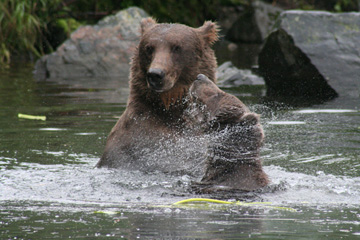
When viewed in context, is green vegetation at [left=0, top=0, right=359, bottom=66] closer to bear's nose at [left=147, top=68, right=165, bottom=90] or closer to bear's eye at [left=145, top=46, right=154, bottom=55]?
bear's eye at [left=145, top=46, right=154, bottom=55]

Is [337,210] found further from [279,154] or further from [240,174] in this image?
[279,154]

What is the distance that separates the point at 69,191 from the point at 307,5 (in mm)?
21355

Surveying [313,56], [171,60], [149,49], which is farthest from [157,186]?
[313,56]

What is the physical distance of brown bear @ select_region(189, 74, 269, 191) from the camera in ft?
16.7

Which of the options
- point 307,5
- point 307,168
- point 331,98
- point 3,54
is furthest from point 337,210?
point 307,5

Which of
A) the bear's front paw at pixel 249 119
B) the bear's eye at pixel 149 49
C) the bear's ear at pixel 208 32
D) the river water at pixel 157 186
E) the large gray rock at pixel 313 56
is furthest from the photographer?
the large gray rock at pixel 313 56

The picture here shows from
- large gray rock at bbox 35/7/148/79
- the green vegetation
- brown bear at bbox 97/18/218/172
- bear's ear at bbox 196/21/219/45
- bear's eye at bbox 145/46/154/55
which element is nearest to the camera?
brown bear at bbox 97/18/218/172

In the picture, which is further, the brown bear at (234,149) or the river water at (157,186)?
the brown bear at (234,149)

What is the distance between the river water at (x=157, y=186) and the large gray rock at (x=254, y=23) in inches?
531

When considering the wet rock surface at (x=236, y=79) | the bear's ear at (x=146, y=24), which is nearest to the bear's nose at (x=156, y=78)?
Answer: the bear's ear at (x=146, y=24)

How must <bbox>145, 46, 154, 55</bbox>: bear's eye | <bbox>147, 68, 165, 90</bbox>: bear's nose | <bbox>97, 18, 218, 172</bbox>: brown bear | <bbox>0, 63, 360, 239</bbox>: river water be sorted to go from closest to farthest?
<bbox>0, 63, 360, 239</bbox>: river water → <bbox>147, 68, 165, 90</bbox>: bear's nose → <bbox>97, 18, 218, 172</bbox>: brown bear → <bbox>145, 46, 154, 55</bbox>: bear's eye

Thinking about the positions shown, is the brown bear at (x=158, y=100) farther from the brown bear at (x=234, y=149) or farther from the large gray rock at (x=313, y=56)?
the large gray rock at (x=313, y=56)

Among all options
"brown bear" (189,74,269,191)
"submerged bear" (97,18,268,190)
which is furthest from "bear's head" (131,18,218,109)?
"brown bear" (189,74,269,191)

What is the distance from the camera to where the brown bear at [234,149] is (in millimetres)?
5086
